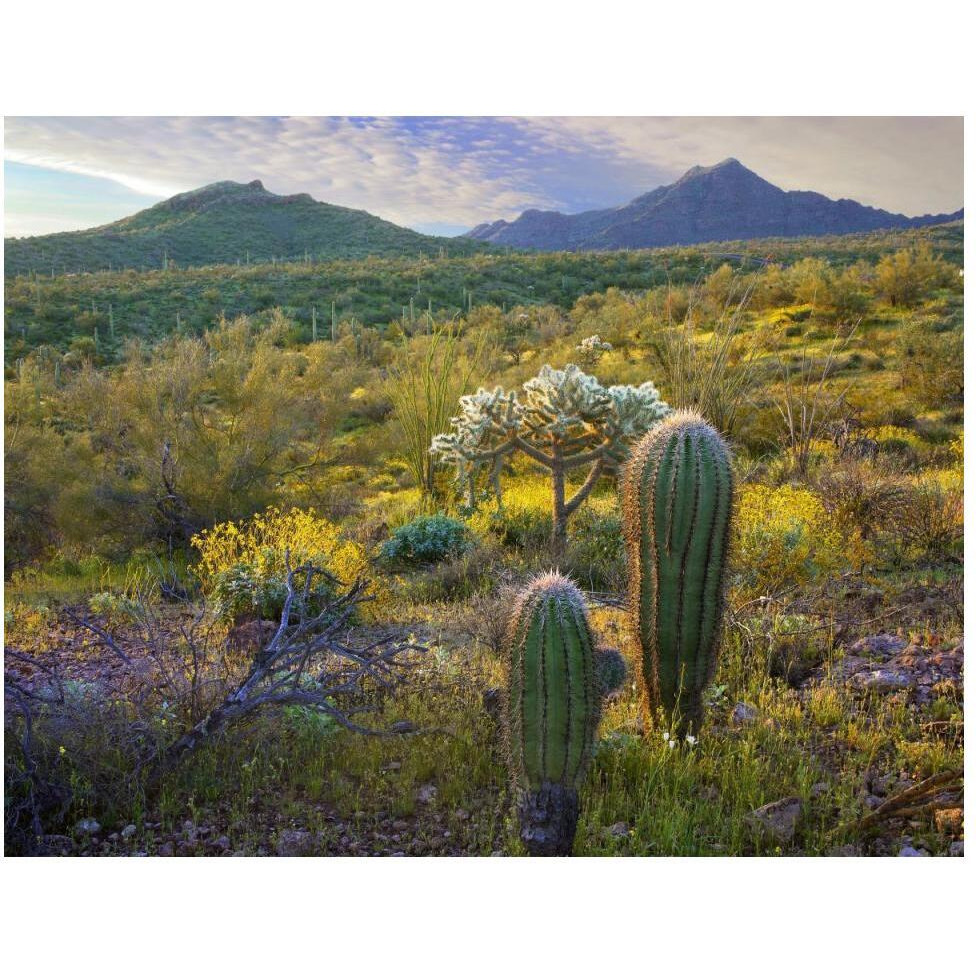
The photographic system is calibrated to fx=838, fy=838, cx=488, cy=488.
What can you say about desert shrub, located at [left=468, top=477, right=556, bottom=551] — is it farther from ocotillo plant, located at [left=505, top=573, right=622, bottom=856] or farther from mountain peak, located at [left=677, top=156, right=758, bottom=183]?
ocotillo plant, located at [left=505, top=573, right=622, bottom=856]

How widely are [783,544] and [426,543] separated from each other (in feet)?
8.82

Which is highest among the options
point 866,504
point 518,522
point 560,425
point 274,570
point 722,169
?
point 722,169

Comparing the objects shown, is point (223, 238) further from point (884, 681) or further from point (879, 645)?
point (884, 681)

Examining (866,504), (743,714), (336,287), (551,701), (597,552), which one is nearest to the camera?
(551,701)

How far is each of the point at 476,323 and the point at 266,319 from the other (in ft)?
14.8

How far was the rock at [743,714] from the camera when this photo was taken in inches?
153

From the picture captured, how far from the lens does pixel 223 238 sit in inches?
474

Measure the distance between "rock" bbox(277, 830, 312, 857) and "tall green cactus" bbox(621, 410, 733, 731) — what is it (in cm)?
153

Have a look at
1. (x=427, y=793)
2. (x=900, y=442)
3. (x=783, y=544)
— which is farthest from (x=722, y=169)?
(x=900, y=442)

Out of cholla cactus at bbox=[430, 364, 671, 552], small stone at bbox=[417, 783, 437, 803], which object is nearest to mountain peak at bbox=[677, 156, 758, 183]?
cholla cactus at bbox=[430, 364, 671, 552]

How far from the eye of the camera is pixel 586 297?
19281 mm
